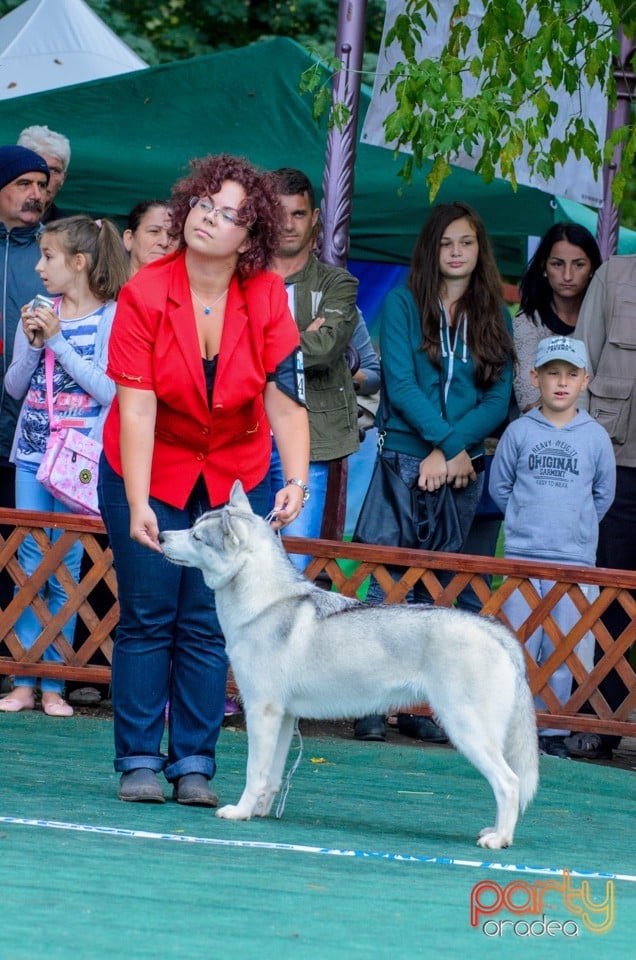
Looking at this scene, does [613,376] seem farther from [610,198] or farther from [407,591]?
[610,198]

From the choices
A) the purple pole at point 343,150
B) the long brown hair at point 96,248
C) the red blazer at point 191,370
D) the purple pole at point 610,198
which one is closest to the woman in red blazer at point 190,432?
the red blazer at point 191,370

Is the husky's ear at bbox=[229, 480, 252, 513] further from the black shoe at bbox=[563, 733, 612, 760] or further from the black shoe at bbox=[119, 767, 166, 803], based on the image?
the black shoe at bbox=[563, 733, 612, 760]

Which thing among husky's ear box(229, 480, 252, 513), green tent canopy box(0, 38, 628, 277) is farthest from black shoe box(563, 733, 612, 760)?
green tent canopy box(0, 38, 628, 277)

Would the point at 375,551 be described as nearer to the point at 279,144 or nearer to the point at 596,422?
the point at 596,422

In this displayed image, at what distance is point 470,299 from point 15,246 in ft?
7.31

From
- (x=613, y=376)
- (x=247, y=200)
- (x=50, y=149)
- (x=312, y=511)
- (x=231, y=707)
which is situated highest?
(x=50, y=149)

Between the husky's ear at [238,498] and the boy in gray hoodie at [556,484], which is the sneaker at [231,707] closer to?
the boy in gray hoodie at [556,484]

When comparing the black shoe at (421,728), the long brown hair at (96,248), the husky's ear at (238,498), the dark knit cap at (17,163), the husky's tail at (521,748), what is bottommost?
the black shoe at (421,728)

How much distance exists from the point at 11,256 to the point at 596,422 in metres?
2.93

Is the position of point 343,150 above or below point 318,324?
above

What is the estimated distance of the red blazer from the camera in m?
4.77

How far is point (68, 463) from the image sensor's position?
7.04 metres

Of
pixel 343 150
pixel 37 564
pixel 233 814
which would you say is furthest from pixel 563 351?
pixel 233 814

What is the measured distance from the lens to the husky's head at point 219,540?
4.78m
